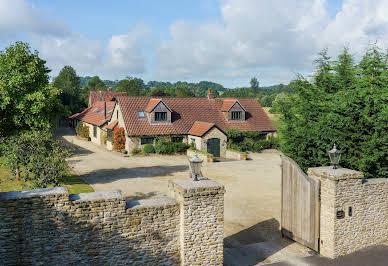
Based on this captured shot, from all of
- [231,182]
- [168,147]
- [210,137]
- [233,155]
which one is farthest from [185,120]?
[231,182]

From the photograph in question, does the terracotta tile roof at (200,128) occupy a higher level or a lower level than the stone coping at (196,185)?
higher

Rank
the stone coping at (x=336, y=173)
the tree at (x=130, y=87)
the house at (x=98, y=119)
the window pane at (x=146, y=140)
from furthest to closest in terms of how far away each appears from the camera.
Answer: the tree at (x=130, y=87), the house at (x=98, y=119), the window pane at (x=146, y=140), the stone coping at (x=336, y=173)

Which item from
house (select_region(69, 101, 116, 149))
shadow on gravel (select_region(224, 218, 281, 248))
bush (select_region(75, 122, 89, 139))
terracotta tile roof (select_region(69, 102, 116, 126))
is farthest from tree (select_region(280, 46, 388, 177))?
bush (select_region(75, 122, 89, 139))

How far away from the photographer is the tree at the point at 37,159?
14188 millimetres

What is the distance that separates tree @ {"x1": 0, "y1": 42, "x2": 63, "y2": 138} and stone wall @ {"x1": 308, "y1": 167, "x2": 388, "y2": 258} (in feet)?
45.6

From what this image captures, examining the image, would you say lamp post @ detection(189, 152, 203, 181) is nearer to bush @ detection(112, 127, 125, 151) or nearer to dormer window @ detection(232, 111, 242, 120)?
bush @ detection(112, 127, 125, 151)

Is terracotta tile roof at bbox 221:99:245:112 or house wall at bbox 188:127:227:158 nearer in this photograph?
house wall at bbox 188:127:227:158

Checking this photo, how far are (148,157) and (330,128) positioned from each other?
20.3 meters

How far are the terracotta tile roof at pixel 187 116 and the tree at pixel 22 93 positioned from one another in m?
14.1

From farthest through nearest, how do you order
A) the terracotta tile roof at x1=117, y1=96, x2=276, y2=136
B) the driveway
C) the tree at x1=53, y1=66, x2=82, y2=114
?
the tree at x1=53, y1=66, x2=82, y2=114 → the terracotta tile roof at x1=117, y1=96, x2=276, y2=136 → the driveway

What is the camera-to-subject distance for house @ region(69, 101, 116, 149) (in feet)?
124

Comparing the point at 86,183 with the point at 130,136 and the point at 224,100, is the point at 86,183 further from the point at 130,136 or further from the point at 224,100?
the point at 224,100

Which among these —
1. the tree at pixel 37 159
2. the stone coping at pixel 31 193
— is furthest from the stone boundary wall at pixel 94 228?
the tree at pixel 37 159

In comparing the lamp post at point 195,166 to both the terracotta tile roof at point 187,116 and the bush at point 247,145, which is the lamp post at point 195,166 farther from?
the bush at point 247,145
